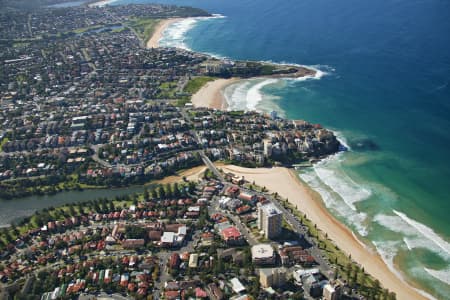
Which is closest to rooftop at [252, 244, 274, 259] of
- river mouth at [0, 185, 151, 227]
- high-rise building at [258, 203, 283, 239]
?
high-rise building at [258, 203, 283, 239]

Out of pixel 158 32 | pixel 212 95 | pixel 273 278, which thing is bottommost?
pixel 273 278

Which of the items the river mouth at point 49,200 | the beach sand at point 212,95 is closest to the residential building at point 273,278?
the river mouth at point 49,200

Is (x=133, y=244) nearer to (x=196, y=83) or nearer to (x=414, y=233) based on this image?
(x=414, y=233)

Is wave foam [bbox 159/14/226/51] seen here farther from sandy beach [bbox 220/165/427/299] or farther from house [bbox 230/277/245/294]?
house [bbox 230/277/245/294]

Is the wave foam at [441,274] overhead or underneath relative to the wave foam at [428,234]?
underneath

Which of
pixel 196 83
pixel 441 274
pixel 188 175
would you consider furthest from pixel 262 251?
pixel 196 83

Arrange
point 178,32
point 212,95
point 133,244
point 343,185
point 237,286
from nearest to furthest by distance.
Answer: point 237,286 < point 133,244 < point 343,185 < point 212,95 < point 178,32

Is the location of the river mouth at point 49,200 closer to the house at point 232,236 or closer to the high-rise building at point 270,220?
the house at point 232,236

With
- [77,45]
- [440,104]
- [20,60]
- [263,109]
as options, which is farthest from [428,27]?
[20,60]
